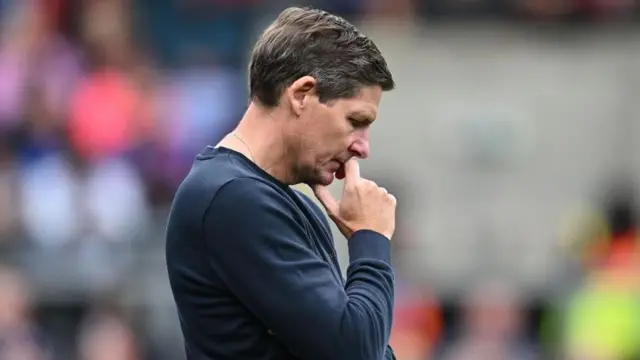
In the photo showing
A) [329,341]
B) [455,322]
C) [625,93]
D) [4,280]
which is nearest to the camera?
[329,341]

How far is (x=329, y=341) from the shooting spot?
316 cm

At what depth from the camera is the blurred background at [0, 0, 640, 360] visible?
29.6 ft

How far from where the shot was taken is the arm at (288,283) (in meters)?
3.17

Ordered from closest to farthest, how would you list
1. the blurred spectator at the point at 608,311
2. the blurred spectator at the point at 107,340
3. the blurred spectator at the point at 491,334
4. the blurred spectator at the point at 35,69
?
the blurred spectator at the point at 107,340 < the blurred spectator at the point at 491,334 < the blurred spectator at the point at 608,311 < the blurred spectator at the point at 35,69

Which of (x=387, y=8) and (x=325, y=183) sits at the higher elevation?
(x=325, y=183)

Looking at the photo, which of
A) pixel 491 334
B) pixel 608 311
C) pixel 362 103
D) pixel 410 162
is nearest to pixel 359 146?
pixel 362 103

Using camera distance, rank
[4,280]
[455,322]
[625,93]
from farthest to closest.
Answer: [625,93] → [455,322] → [4,280]

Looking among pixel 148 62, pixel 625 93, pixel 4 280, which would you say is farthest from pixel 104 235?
pixel 625 93

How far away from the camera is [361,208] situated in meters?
3.45

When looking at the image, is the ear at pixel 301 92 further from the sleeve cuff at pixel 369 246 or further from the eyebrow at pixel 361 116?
the sleeve cuff at pixel 369 246

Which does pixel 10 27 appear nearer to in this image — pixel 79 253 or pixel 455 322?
pixel 79 253

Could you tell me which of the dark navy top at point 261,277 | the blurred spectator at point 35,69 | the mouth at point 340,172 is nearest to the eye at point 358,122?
the mouth at point 340,172

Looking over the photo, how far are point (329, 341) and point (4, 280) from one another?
5854 millimetres

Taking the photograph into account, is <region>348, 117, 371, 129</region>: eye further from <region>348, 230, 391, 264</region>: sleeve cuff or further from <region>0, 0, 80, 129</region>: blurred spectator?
<region>0, 0, 80, 129</region>: blurred spectator
